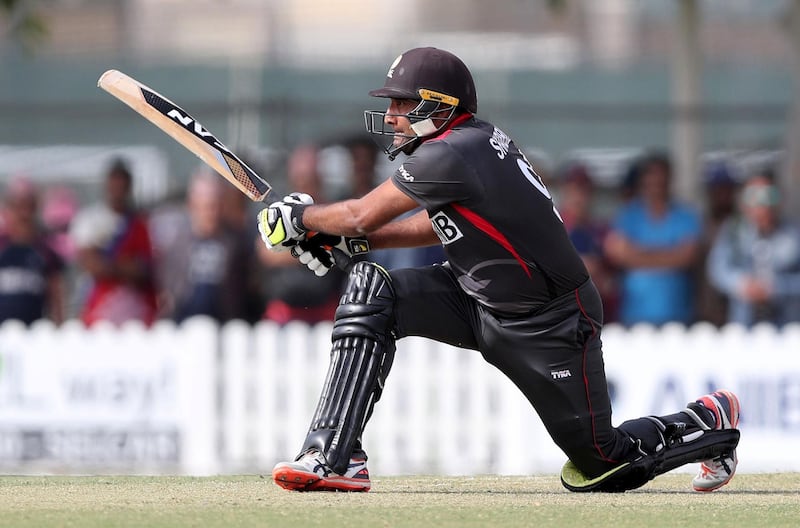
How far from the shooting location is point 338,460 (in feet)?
17.4

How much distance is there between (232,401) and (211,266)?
0.99 m

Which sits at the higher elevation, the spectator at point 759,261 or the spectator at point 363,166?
the spectator at point 363,166

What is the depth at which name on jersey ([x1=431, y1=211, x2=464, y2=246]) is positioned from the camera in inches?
211

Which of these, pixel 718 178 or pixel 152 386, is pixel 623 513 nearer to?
pixel 152 386

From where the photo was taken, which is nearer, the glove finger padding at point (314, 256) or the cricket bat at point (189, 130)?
the glove finger padding at point (314, 256)

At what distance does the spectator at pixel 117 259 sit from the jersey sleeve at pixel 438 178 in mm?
5508

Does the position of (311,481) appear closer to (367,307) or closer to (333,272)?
(367,307)

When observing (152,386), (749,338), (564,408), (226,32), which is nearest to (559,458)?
(749,338)

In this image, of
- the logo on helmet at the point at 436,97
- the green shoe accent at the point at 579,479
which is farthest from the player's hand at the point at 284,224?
the green shoe accent at the point at 579,479

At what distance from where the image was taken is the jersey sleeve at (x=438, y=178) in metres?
5.27

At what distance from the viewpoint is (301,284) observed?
9.91 meters

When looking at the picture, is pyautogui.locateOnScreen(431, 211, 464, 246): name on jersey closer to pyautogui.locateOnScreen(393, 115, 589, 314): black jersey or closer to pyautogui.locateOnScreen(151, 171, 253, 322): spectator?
pyautogui.locateOnScreen(393, 115, 589, 314): black jersey

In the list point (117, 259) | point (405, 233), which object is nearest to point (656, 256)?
point (117, 259)

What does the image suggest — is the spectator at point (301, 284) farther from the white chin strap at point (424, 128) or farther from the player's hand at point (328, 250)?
the white chin strap at point (424, 128)
